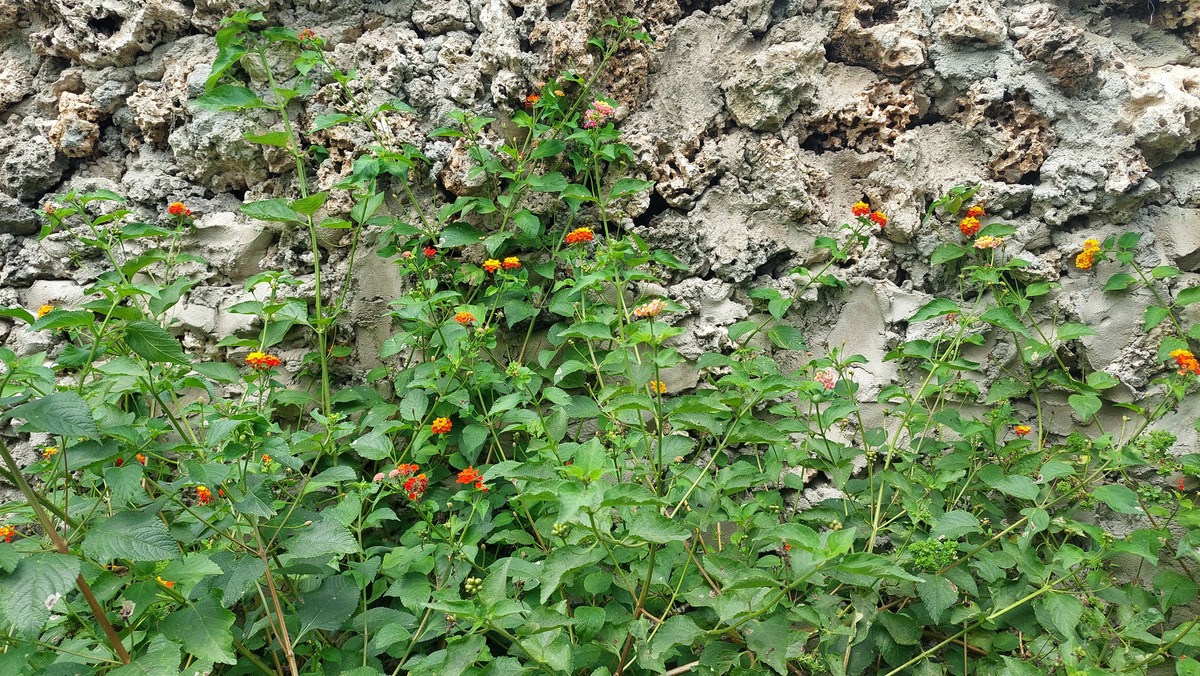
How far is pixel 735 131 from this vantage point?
272 centimetres

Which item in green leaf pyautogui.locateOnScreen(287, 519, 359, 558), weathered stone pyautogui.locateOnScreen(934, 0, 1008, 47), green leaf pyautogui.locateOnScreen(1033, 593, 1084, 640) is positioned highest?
weathered stone pyautogui.locateOnScreen(934, 0, 1008, 47)

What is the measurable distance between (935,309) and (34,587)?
2399mm

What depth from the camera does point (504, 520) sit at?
2094mm

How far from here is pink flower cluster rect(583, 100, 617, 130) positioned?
253 centimetres

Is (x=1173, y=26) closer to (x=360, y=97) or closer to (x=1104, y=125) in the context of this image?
(x=1104, y=125)

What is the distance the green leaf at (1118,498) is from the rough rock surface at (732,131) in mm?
612

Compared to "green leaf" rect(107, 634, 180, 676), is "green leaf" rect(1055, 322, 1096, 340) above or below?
below

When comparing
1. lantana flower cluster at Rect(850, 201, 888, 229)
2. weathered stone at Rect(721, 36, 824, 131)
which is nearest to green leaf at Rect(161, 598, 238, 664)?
lantana flower cluster at Rect(850, 201, 888, 229)

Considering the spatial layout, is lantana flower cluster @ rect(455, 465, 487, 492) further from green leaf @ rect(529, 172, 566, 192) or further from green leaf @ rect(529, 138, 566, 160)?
green leaf @ rect(529, 138, 566, 160)

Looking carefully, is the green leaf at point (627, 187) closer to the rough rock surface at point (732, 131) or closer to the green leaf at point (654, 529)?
the rough rock surface at point (732, 131)

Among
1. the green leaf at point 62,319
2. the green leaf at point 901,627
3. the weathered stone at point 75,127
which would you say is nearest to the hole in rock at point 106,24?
the weathered stone at point 75,127

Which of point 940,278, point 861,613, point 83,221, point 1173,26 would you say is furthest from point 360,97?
point 1173,26

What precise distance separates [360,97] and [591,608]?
216cm

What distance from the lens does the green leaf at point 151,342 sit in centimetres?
156
